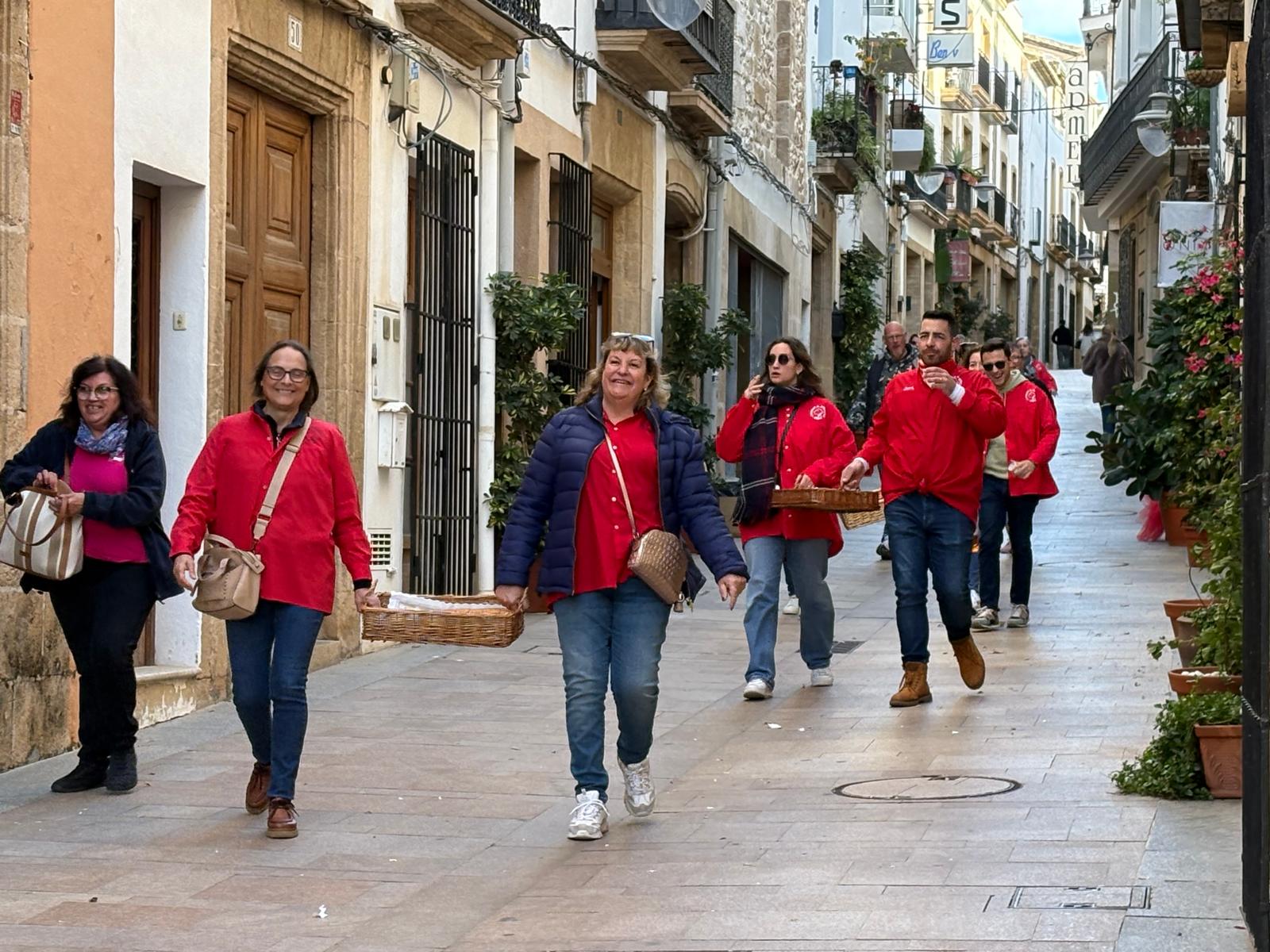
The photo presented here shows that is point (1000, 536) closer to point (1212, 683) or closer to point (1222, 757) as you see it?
point (1212, 683)

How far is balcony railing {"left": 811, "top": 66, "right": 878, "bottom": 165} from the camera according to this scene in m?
28.0

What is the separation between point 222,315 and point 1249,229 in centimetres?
656

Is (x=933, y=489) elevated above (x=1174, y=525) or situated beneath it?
elevated above

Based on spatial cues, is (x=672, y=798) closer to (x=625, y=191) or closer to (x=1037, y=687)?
(x=1037, y=687)

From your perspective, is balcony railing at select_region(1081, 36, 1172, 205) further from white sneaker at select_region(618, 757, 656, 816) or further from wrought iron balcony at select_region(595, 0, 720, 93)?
white sneaker at select_region(618, 757, 656, 816)

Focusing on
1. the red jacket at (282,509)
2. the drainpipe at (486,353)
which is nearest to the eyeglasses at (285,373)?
the red jacket at (282,509)

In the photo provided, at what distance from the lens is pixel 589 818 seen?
282 inches

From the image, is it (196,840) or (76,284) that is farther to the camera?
(76,284)

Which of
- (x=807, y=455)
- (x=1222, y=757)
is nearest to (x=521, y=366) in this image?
(x=807, y=455)

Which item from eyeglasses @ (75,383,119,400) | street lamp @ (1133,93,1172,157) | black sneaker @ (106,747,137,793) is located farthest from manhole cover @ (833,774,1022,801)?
street lamp @ (1133,93,1172,157)

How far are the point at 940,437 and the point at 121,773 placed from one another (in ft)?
13.3

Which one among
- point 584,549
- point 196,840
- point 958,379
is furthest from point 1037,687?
point 196,840

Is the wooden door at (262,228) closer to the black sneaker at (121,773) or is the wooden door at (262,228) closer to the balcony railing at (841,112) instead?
the black sneaker at (121,773)

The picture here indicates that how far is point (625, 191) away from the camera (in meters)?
18.4
